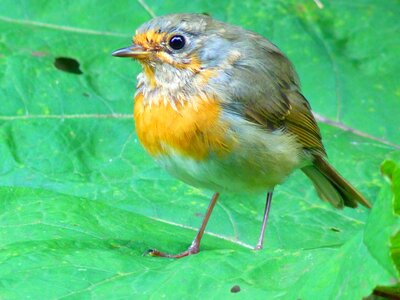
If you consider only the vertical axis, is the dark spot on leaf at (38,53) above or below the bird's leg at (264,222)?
above

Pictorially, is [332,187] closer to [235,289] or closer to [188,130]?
[188,130]

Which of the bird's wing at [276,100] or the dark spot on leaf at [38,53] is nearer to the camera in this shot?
the bird's wing at [276,100]

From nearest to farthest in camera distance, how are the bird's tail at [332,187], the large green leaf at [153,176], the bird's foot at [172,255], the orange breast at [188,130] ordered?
the large green leaf at [153,176] < the bird's foot at [172,255] < the orange breast at [188,130] < the bird's tail at [332,187]

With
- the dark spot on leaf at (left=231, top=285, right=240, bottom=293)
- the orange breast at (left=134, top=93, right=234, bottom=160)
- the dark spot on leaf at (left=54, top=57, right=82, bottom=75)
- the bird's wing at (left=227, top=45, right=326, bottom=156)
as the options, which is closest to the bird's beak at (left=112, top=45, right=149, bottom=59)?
the orange breast at (left=134, top=93, right=234, bottom=160)

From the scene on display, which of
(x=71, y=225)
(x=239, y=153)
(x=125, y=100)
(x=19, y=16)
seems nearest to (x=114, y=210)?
(x=71, y=225)

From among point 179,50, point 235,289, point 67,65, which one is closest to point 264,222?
point 179,50

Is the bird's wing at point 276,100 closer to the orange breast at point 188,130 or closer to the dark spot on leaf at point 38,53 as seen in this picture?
the orange breast at point 188,130

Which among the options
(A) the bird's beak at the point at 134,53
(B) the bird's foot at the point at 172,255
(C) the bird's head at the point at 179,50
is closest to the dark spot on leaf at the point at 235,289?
(B) the bird's foot at the point at 172,255
